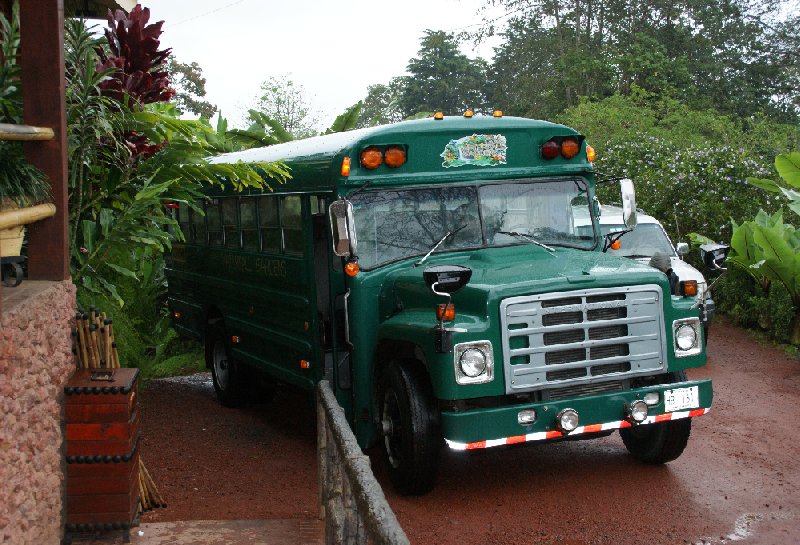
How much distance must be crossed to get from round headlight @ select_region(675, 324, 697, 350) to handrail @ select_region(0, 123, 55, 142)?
430cm

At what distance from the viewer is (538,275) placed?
6.76 m

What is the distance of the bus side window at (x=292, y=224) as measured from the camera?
823 centimetres

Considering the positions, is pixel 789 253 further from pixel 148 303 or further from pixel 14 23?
pixel 14 23

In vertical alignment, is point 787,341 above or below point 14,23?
below

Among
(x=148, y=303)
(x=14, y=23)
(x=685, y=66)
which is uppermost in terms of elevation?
(x=685, y=66)

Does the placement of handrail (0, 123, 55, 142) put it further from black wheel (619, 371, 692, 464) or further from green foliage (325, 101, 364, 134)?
green foliage (325, 101, 364, 134)

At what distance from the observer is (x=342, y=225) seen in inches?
278

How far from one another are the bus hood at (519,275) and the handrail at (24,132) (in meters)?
2.83

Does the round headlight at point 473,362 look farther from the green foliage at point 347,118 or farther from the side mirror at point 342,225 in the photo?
the green foliage at point 347,118

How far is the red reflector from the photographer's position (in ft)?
25.7


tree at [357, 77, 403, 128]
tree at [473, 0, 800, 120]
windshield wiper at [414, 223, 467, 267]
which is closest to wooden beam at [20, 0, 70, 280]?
windshield wiper at [414, 223, 467, 267]

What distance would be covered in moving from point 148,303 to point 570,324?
7754 mm

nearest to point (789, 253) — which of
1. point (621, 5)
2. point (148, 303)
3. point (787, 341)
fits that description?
point (787, 341)

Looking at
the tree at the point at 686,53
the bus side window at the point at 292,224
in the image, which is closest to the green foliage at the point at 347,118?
the bus side window at the point at 292,224
